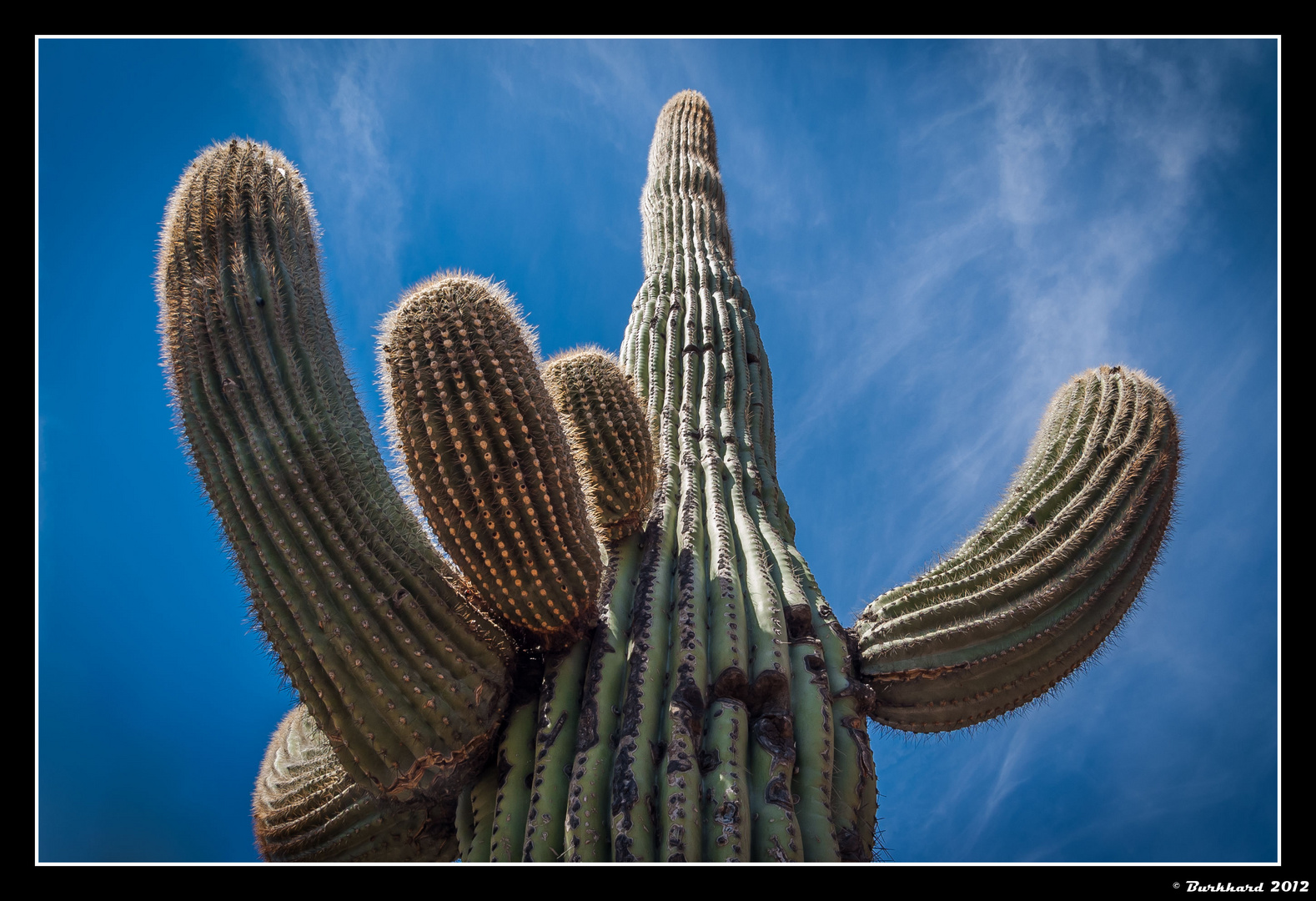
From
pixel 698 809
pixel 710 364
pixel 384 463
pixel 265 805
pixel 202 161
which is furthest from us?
pixel 710 364

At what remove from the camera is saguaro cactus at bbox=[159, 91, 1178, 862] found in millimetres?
2584

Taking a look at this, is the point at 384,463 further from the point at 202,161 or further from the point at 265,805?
the point at 265,805

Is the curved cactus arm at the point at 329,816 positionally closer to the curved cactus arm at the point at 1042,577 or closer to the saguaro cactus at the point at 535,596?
the saguaro cactus at the point at 535,596

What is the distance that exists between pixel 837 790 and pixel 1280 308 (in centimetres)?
259

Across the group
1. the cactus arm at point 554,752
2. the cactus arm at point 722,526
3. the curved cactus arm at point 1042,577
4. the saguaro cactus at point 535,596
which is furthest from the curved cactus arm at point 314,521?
the curved cactus arm at point 1042,577

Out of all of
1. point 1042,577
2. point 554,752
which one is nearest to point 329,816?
point 554,752

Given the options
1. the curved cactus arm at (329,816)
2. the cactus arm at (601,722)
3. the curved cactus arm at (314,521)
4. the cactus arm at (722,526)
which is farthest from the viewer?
the curved cactus arm at (329,816)

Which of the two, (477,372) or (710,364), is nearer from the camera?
(477,372)

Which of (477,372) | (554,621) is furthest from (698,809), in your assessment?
(477,372)

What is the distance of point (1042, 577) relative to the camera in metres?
3.46

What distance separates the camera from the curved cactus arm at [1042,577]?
10.5 feet

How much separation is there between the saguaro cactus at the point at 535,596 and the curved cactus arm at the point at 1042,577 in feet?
0.04

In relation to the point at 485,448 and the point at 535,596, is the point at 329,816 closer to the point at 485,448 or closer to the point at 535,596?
the point at 535,596

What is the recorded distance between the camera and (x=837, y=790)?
8.77 ft
